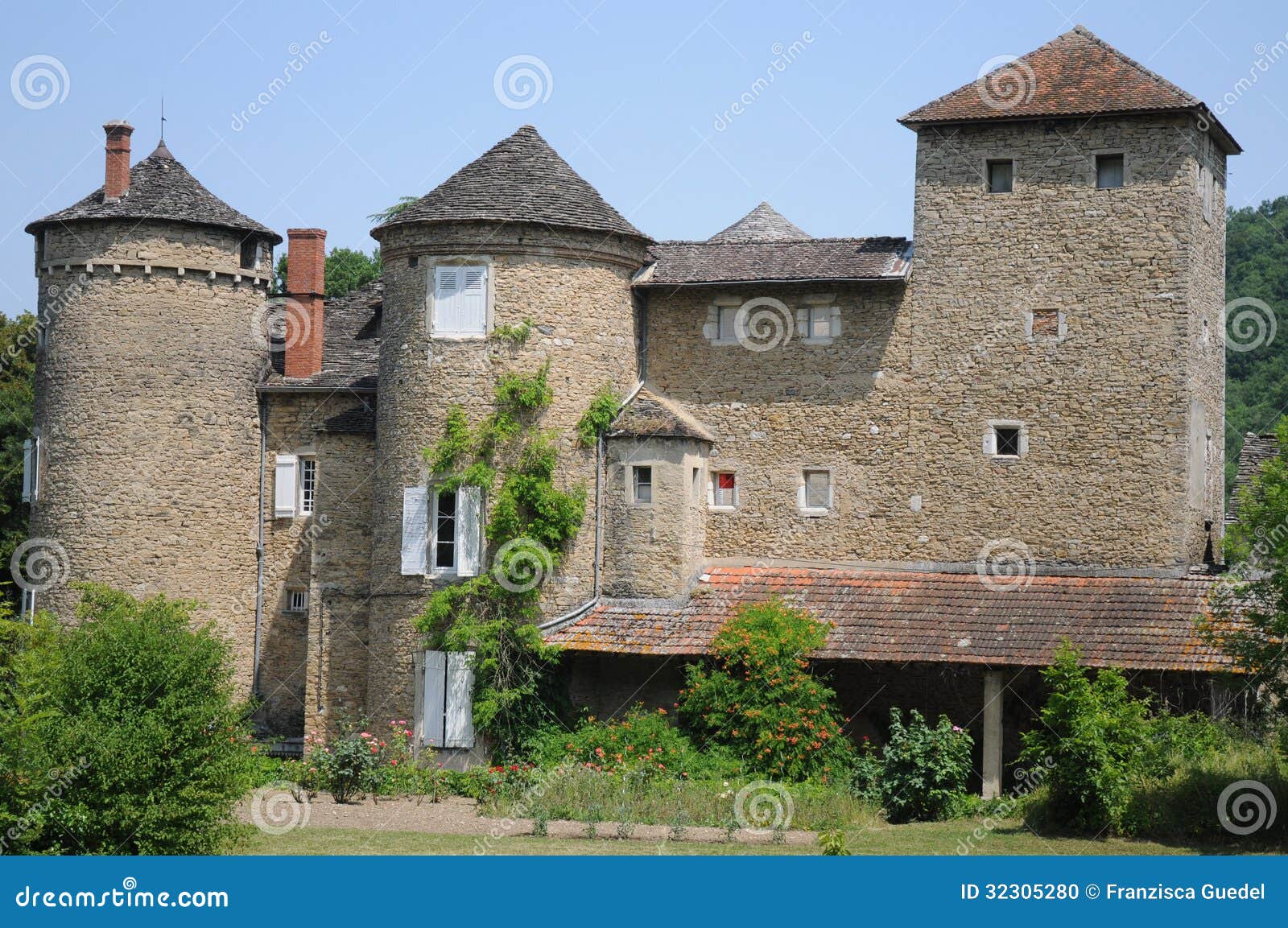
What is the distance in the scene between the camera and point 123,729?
2044cm

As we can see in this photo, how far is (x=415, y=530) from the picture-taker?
29391 millimetres

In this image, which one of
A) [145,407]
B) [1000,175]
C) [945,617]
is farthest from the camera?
→ [145,407]

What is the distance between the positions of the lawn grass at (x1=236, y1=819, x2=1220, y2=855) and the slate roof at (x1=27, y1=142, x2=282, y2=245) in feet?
43.4

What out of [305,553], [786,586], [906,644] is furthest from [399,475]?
[906,644]

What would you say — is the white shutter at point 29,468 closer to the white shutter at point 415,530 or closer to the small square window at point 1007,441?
the white shutter at point 415,530

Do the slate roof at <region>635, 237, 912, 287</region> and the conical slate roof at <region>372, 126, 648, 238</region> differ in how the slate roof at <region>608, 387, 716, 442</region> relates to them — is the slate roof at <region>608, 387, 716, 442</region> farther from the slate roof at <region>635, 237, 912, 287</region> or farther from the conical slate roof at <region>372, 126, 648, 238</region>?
the conical slate roof at <region>372, 126, 648, 238</region>

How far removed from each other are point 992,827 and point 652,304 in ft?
37.6

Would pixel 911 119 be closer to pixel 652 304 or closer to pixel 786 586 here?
pixel 652 304

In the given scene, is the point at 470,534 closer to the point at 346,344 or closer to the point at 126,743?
the point at 346,344

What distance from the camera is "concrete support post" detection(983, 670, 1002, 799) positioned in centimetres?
2647

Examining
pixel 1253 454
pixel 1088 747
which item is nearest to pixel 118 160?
pixel 1088 747

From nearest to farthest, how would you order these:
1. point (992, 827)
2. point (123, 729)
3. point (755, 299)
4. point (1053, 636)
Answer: point (123, 729) → point (992, 827) → point (1053, 636) → point (755, 299)

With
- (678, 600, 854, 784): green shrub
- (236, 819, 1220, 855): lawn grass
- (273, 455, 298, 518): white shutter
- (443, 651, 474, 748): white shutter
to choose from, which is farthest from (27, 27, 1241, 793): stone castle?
(236, 819, 1220, 855): lawn grass

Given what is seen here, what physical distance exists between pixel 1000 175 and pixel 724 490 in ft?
23.0
